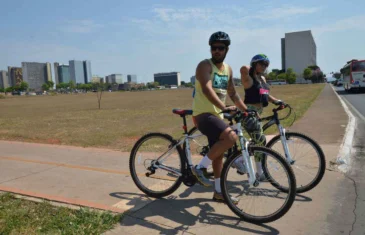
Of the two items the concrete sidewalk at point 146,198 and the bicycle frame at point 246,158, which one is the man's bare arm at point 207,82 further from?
the concrete sidewalk at point 146,198

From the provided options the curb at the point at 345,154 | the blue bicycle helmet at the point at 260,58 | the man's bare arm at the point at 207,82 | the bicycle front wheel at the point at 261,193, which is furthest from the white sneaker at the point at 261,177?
the curb at the point at 345,154

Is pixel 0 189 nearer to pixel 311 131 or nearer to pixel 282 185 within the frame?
pixel 282 185

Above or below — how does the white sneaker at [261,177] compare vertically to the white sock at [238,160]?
below

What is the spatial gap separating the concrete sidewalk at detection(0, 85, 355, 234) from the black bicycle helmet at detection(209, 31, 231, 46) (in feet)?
6.47

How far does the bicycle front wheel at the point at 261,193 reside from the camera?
133 inches

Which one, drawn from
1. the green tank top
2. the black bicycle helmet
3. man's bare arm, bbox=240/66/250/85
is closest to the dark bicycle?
man's bare arm, bbox=240/66/250/85

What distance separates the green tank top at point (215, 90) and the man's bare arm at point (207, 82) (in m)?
0.09

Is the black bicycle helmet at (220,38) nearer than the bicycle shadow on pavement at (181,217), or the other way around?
the bicycle shadow on pavement at (181,217)

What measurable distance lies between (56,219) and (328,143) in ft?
19.6

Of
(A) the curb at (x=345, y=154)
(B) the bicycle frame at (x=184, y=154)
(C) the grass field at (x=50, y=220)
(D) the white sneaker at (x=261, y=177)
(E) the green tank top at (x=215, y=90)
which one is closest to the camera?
(C) the grass field at (x=50, y=220)

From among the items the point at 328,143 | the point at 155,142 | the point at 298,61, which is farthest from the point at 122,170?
the point at 298,61

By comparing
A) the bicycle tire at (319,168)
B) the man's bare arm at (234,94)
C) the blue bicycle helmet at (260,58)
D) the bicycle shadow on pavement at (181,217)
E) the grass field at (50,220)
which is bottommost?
the bicycle shadow on pavement at (181,217)

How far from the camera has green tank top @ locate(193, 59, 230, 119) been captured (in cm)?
370

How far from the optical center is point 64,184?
490 centimetres
